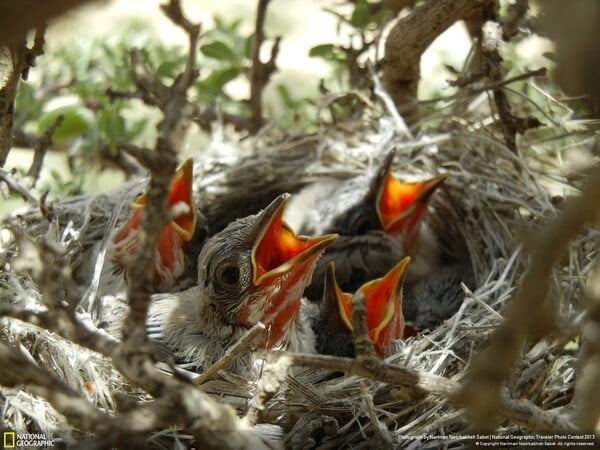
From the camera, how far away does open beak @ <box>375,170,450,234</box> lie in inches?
82.9

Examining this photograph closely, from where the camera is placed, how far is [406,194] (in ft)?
7.04

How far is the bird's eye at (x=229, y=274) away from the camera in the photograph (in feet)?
5.24

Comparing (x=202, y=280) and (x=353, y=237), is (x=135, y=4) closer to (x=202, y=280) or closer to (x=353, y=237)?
(x=353, y=237)

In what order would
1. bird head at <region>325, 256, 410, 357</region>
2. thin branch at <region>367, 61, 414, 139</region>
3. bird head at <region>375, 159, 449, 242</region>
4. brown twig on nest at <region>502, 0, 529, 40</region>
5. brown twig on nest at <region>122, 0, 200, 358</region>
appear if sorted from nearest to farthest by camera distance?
brown twig on nest at <region>122, 0, 200, 358</region> → brown twig on nest at <region>502, 0, 529, 40</region> → bird head at <region>325, 256, 410, 357</region> → thin branch at <region>367, 61, 414, 139</region> → bird head at <region>375, 159, 449, 242</region>

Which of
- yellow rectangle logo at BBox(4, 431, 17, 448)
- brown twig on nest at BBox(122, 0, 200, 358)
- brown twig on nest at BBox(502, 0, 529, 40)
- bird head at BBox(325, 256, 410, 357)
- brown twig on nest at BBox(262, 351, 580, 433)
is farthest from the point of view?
bird head at BBox(325, 256, 410, 357)

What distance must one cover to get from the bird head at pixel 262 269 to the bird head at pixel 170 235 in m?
0.22

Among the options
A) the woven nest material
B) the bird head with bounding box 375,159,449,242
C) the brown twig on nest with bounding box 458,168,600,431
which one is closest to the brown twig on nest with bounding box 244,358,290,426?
the woven nest material

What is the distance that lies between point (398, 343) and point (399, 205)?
2.07 ft

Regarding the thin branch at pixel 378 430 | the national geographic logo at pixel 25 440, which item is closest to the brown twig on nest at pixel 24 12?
the national geographic logo at pixel 25 440

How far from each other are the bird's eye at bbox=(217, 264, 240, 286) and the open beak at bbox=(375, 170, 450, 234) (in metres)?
0.67

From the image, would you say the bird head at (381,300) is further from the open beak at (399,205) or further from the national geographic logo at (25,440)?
the national geographic logo at (25,440)

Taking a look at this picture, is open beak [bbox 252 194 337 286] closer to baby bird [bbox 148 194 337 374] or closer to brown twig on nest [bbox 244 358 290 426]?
baby bird [bbox 148 194 337 374]

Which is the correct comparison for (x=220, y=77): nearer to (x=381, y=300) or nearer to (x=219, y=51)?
(x=219, y=51)

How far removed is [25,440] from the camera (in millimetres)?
1139
